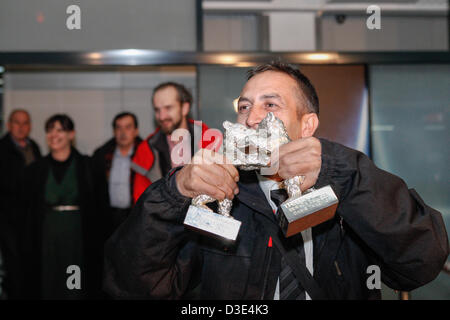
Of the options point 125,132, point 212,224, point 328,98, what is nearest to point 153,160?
point 125,132

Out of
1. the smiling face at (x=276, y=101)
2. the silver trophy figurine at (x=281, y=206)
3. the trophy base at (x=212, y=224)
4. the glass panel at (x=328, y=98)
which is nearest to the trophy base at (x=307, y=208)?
the silver trophy figurine at (x=281, y=206)

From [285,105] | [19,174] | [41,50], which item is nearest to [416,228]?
[285,105]

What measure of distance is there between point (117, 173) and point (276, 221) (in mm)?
2476

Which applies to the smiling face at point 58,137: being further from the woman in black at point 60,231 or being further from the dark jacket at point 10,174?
the dark jacket at point 10,174

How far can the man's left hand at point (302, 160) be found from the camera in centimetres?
92

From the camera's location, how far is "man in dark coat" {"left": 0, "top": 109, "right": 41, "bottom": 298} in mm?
3107

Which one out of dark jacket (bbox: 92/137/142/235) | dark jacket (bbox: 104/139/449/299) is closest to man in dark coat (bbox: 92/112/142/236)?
dark jacket (bbox: 92/137/142/235)

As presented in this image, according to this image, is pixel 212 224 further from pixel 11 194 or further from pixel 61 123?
pixel 11 194

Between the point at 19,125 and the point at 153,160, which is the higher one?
the point at 19,125

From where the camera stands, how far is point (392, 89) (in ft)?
9.35

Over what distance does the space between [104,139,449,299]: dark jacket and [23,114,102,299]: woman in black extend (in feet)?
6.64

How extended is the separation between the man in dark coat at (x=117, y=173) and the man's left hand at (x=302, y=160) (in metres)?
2.43

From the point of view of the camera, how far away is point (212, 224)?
0.93 meters
